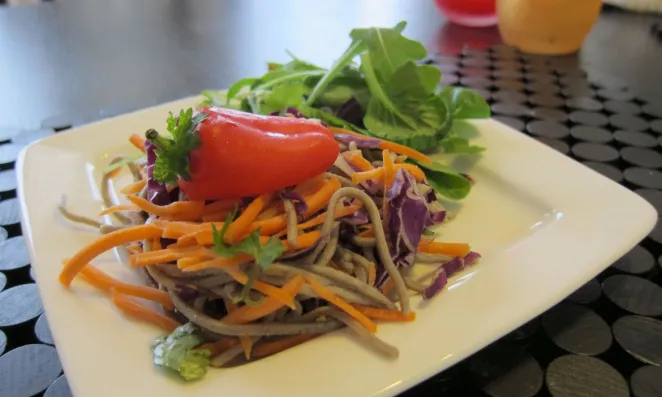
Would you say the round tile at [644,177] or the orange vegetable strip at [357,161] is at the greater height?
the orange vegetable strip at [357,161]

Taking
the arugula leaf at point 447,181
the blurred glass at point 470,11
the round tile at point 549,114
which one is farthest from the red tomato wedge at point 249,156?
the blurred glass at point 470,11

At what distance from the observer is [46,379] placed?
90 centimetres

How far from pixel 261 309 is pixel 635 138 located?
1.29m

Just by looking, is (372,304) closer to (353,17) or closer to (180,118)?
(180,118)

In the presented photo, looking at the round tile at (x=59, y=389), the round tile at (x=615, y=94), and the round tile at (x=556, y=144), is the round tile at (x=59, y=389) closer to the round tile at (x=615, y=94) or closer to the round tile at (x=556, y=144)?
the round tile at (x=556, y=144)

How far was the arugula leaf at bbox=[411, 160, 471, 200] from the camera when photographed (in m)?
1.25

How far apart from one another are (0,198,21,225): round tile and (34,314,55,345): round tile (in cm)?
34

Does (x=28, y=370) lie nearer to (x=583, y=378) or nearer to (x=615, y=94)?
(x=583, y=378)

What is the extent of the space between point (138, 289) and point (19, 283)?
0.32 meters

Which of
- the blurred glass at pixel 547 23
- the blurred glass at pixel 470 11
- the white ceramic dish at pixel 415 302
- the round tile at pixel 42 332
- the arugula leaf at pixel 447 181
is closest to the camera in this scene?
the white ceramic dish at pixel 415 302

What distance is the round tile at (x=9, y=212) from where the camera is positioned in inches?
49.6

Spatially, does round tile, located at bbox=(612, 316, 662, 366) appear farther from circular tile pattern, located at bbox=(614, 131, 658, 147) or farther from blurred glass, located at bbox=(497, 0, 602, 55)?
blurred glass, located at bbox=(497, 0, 602, 55)

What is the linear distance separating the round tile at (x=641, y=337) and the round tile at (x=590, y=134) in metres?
0.75

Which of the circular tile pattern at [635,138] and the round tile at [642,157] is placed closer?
the round tile at [642,157]
